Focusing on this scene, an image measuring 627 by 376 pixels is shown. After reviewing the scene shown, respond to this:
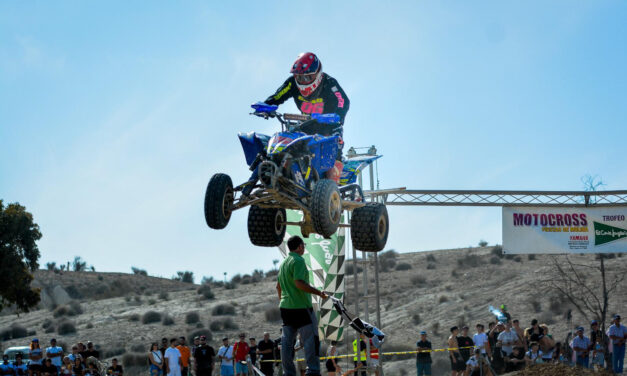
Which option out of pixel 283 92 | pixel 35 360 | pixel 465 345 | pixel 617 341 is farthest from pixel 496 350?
pixel 35 360

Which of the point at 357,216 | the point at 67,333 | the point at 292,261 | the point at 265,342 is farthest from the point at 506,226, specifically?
the point at 67,333

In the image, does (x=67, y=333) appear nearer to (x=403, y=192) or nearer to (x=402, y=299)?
(x=402, y=299)

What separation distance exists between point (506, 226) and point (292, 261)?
10284 millimetres

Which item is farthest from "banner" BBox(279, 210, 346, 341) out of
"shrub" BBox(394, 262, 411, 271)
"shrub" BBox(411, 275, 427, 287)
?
"shrub" BBox(394, 262, 411, 271)

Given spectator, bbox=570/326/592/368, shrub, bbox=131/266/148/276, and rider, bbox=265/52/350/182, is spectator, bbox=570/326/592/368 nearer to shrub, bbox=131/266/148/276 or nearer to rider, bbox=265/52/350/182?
rider, bbox=265/52/350/182

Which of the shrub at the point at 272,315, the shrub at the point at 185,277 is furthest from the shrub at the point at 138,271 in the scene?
the shrub at the point at 272,315

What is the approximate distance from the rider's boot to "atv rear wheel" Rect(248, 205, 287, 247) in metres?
0.98

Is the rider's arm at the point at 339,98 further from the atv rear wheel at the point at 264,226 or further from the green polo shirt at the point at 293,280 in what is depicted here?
the green polo shirt at the point at 293,280

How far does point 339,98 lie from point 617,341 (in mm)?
8270

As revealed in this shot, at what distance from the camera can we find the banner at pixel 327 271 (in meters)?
16.5

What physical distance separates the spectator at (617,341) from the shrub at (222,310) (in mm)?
24957

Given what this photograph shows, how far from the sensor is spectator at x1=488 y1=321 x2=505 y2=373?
16.1 m

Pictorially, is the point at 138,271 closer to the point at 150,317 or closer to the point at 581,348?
the point at 150,317

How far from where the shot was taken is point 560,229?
58.7 feet
